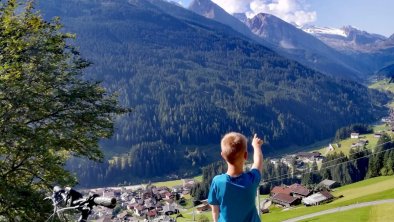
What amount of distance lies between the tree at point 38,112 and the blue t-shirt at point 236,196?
7.20 meters

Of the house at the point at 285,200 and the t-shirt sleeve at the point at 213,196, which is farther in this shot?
the house at the point at 285,200

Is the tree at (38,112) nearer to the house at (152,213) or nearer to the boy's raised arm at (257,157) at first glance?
the boy's raised arm at (257,157)

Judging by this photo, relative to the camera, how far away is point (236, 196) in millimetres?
5898

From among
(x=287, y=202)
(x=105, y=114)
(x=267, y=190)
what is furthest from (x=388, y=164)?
(x=105, y=114)

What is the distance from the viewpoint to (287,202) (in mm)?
77312

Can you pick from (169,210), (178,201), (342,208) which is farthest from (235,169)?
(178,201)

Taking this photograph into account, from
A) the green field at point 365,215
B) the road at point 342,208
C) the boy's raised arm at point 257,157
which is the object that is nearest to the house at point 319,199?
the road at point 342,208

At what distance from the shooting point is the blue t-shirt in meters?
5.89

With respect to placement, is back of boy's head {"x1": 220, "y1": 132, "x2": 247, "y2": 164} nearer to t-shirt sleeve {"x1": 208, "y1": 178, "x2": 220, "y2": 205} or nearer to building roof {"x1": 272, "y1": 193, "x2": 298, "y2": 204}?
t-shirt sleeve {"x1": 208, "y1": 178, "x2": 220, "y2": 205}

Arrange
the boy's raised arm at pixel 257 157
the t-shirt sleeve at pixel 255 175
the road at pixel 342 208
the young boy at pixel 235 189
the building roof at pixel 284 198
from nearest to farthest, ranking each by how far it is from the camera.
Answer: 1. the young boy at pixel 235 189
2. the t-shirt sleeve at pixel 255 175
3. the boy's raised arm at pixel 257 157
4. the road at pixel 342 208
5. the building roof at pixel 284 198

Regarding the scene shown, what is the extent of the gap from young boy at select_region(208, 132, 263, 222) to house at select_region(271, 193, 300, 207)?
72095 millimetres

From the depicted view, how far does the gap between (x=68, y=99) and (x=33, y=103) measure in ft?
4.76

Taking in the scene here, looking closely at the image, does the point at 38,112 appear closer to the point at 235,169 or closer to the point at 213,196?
the point at 213,196

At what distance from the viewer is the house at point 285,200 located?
76.2m
